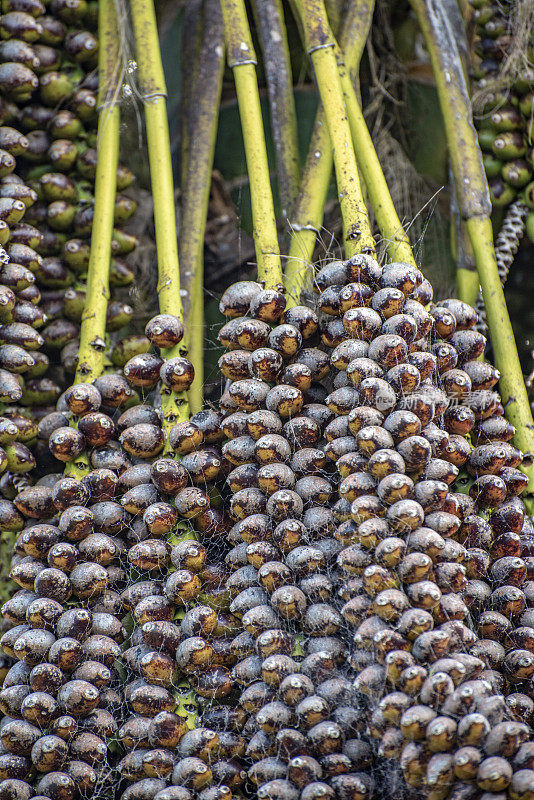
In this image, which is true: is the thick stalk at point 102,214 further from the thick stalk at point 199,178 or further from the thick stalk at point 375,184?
the thick stalk at point 375,184

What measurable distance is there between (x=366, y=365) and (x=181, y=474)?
23 cm

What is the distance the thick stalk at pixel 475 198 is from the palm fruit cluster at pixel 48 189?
467 millimetres

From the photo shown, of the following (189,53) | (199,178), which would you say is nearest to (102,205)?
(199,178)

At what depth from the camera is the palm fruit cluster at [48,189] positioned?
3.39ft

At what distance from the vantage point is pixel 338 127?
3.26ft

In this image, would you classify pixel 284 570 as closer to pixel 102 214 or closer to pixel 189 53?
pixel 102 214

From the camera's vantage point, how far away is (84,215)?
1.14m

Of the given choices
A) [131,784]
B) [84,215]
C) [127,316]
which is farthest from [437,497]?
[84,215]

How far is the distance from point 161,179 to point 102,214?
9 centimetres

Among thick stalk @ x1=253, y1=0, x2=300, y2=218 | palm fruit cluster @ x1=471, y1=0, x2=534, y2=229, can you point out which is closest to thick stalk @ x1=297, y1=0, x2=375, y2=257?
thick stalk @ x1=253, y1=0, x2=300, y2=218

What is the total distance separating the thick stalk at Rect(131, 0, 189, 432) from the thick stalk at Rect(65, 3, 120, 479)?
0.06 meters

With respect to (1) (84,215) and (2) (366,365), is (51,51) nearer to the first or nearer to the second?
(1) (84,215)

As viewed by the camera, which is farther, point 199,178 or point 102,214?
point 199,178

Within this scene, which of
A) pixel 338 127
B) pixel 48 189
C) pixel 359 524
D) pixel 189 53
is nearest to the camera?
pixel 359 524
